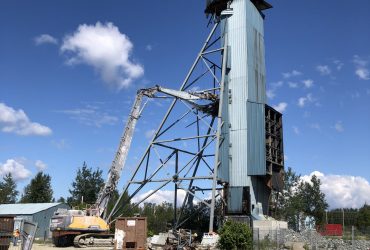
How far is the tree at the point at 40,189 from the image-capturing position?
89.6 metres

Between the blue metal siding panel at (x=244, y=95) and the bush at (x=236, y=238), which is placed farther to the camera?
the blue metal siding panel at (x=244, y=95)

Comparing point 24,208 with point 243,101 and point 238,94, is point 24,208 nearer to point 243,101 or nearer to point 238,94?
point 238,94

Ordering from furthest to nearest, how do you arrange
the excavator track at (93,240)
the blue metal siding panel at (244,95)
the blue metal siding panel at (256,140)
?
1. the blue metal siding panel at (244,95)
2. the blue metal siding panel at (256,140)
3. the excavator track at (93,240)

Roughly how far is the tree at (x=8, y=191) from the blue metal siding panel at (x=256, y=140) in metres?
78.3

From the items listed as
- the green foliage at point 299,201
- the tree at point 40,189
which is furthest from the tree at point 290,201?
the tree at point 40,189

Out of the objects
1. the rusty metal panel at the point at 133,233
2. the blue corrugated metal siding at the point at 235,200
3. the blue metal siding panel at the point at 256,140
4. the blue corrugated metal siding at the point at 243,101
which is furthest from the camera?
the blue corrugated metal siding at the point at 243,101

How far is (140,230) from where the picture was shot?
90.0ft

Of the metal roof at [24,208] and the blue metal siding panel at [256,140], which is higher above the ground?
the blue metal siding panel at [256,140]

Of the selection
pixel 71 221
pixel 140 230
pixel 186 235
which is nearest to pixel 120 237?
pixel 140 230

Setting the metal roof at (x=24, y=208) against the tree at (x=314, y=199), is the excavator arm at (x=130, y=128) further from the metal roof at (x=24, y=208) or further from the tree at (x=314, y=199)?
the tree at (x=314, y=199)

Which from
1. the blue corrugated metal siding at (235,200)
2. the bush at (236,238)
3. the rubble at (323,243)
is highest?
the blue corrugated metal siding at (235,200)

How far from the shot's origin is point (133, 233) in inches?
1073

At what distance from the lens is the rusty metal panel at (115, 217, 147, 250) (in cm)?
→ 2717

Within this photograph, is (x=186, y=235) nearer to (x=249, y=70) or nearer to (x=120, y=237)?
(x=120, y=237)
